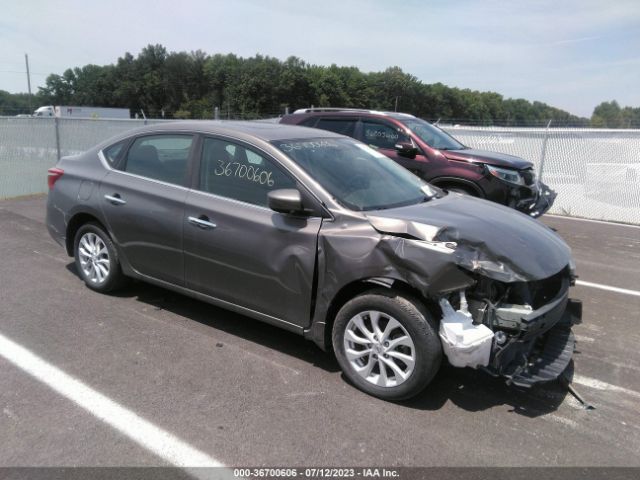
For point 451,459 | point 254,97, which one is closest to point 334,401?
point 451,459

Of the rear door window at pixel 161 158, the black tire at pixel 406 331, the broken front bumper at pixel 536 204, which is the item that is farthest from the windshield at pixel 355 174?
the broken front bumper at pixel 536 204

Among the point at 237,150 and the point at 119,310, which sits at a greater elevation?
the point at 237,150

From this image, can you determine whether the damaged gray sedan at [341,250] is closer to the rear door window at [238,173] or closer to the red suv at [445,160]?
the rear door window at [238,173]

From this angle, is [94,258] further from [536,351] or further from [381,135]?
[381,135]

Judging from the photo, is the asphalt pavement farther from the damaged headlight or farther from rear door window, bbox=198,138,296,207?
the damaged headlight

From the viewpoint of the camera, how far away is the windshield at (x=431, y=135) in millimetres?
8219

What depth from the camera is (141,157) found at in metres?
4.79

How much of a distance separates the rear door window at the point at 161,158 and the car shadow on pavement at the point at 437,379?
4.09 ft

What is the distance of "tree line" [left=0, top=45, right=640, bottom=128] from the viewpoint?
79.1m

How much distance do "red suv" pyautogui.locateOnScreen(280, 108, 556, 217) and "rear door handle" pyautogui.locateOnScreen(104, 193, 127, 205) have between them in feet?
14.6

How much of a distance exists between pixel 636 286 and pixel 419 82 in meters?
83.4

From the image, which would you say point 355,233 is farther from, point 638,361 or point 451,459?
point 638,361

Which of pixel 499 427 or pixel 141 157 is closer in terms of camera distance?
pixel 499 427

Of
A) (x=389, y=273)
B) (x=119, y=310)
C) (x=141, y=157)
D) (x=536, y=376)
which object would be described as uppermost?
(x=141, y=157)
